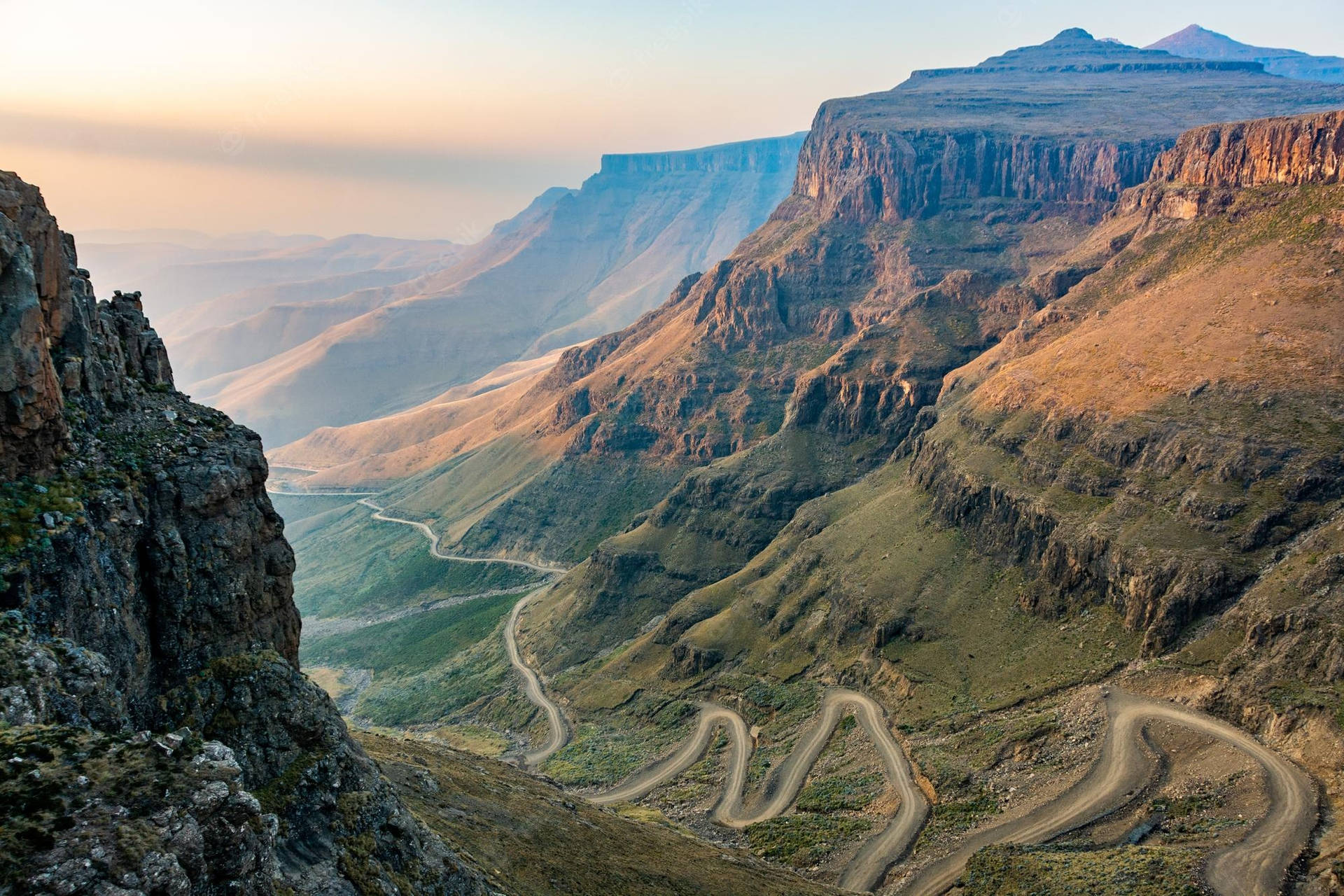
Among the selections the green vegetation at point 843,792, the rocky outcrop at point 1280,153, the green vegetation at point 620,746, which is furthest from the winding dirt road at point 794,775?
the rocky outcrop at point 1280,153

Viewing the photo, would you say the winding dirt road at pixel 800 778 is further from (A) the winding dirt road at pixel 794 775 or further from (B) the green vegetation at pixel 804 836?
(B) the green vegetation at pixel 804 836

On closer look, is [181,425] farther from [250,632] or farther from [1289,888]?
[1289,888]

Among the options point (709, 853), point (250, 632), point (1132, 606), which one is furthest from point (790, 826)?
point (250, 632)

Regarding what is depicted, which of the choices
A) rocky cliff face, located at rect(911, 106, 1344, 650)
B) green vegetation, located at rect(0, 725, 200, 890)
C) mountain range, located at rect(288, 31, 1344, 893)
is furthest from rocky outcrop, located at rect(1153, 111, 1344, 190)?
green vegetation, located at rect(0, 725, 200, 890)

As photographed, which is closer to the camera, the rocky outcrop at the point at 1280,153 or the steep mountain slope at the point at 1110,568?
the steep mountain slope at the point at 1110,568

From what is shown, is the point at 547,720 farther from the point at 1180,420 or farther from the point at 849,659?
the point at 1180,420

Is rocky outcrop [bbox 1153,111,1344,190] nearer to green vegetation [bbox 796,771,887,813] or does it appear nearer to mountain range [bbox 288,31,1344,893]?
mountain range [bbox 288,31,1344,893]

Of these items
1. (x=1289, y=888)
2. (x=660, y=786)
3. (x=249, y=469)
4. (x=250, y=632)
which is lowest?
(x=660, y=786)
